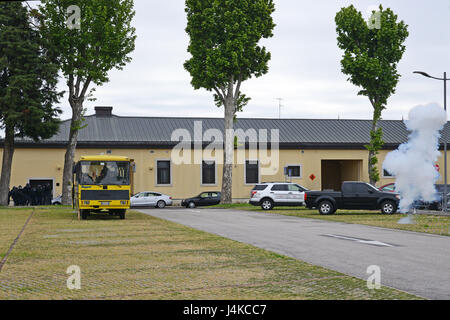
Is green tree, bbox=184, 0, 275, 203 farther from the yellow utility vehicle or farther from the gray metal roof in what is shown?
the yellow utility vehicle

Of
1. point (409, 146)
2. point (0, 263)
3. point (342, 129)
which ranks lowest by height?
point (0, 263)

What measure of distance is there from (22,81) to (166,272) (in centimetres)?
2899

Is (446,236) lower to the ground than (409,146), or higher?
lower

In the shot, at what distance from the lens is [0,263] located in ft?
37.0

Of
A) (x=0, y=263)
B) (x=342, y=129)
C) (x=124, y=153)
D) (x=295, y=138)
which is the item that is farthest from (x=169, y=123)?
(x=0, y=263)

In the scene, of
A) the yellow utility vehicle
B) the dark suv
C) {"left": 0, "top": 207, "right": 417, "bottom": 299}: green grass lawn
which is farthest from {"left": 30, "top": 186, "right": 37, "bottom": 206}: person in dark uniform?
{"left": 0, "top": 207, "right": 417, "bottom": 299}: green grass lawn

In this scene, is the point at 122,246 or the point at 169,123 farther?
the point at 169,123

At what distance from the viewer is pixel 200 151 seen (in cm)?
4956

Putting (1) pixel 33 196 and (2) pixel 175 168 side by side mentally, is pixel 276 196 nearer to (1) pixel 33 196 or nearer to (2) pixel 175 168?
(2) pixel 175 168

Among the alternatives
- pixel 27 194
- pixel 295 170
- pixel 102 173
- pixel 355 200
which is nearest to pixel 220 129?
pixel 295 170
